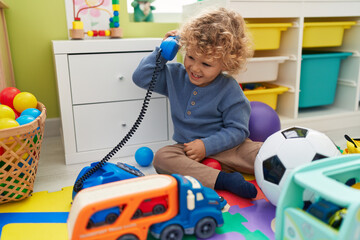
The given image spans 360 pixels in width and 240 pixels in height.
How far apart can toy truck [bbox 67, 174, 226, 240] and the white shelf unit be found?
100 centimetres

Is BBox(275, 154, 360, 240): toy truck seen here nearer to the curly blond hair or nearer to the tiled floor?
the curly blond hair

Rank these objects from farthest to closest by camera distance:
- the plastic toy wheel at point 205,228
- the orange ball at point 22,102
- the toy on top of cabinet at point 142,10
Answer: the toy on top of cabinet at point 142,10
the orange ball at point 22,102
the plastic toy wheel at point 205,228

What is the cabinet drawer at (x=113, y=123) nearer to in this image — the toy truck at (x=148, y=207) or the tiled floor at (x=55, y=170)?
the tiled floor at (x=55, y=170)

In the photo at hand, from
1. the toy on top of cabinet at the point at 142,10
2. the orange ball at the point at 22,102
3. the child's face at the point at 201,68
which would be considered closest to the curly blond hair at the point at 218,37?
the child's face at the point at 201,68

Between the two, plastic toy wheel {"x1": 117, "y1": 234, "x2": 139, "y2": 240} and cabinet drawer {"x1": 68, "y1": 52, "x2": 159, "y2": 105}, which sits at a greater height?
cabinet drawer {"x1": 68, "y1": 52, "x2": 159, "y2": 105}

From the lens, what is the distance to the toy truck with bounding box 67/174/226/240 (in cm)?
76

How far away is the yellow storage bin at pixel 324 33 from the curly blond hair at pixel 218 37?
0.69m

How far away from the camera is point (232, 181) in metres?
1.13

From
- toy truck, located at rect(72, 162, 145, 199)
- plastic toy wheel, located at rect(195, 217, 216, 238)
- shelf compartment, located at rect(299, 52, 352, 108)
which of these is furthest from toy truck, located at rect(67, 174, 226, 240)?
shelf compartment, located at rect(299, 52, 352, 108)

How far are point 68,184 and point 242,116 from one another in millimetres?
723

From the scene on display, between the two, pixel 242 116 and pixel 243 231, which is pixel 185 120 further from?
pixel 243 231

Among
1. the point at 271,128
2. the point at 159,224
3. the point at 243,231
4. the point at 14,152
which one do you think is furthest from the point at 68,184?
the point at 271,128

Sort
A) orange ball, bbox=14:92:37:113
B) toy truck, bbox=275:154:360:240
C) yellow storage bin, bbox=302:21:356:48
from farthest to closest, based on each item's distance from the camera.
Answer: yellow storage bin, bbox=302:21:356:48, orange ball, bbox=14:92:37:113, toy truck, bbox=275:154:360:240

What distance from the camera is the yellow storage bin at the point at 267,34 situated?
5.52 ft
